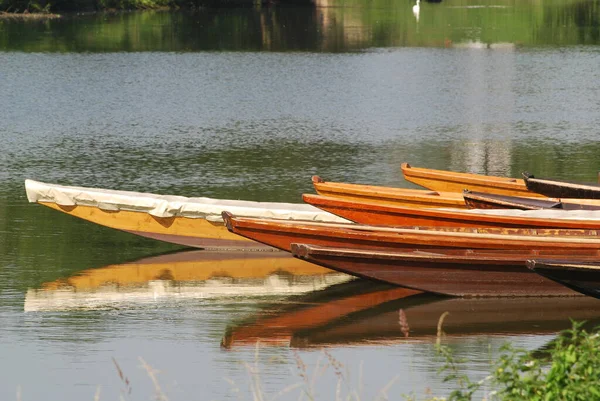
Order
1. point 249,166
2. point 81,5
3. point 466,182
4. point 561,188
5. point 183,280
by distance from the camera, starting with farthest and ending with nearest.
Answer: point 81,5 → point 249,166 → point 466,182 → point 561,188 → point 183,280

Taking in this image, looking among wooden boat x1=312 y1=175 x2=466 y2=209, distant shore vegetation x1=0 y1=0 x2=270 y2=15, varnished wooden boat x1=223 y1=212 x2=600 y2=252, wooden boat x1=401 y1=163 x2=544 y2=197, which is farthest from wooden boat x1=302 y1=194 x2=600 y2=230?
distant shore vegetation x1=0 y1=0 x2=270 y2=15

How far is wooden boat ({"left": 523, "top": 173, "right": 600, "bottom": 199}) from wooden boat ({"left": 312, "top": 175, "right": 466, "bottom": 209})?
3.89ft

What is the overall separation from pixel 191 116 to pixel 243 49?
2074 centimetres

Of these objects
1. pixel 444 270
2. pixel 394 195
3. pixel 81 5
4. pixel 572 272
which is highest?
pixel 81 5

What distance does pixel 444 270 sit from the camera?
14.1m

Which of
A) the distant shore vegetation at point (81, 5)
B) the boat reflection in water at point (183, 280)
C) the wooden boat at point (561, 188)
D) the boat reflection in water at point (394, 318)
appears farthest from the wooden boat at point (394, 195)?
the distant shore vegetation at point (81, 5)

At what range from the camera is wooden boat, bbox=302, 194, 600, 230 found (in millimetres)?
14443

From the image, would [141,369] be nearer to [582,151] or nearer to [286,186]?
[286,186]

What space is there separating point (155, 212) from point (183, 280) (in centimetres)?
132

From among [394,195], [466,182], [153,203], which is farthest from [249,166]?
[394,195]

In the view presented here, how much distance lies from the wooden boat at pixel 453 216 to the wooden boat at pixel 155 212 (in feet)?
2.64

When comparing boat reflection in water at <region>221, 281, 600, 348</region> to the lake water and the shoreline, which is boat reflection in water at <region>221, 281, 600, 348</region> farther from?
the shoreline

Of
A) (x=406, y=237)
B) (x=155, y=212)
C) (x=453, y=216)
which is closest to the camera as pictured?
(x=406, y=237)

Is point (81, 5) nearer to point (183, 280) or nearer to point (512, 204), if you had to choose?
point (183, 280)
